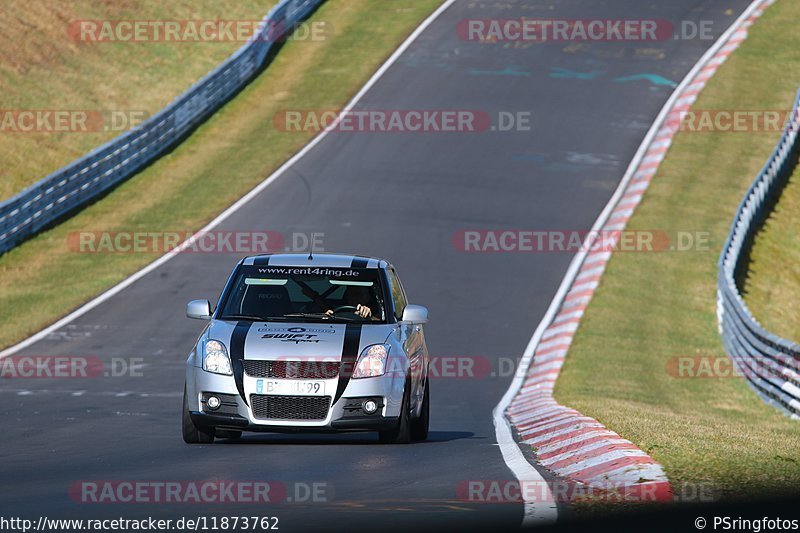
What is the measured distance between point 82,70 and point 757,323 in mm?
23213

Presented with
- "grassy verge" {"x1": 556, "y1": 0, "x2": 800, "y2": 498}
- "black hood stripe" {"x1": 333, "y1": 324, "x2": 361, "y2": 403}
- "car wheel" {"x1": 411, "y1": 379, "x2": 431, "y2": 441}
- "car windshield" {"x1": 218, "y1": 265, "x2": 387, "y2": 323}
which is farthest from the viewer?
"car wheel" {"x1": 411, "y1": 379, "x2": 431, "y2": 441}

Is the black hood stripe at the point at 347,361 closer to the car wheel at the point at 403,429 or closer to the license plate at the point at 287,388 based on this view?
the license plate at the point at 287,388

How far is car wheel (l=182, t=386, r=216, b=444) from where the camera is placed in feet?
40.2

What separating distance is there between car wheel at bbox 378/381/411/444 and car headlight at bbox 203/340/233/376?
4.99ft

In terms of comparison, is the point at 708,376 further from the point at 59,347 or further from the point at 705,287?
the point at 59,347

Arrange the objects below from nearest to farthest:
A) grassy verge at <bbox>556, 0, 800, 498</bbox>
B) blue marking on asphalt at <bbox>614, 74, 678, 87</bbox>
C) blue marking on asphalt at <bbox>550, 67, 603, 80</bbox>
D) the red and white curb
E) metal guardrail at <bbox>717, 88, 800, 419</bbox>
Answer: the red and white curb < grassy verge at <bbox>556, 0, 800, 498</bbox> < metal guardrail at <bbox>717, 88, 800, 419</bbox> < blue marking on asphalt at <bbox>614, 74, 678, 87</bbox> < blue marking on asphalt at <bbox>550, 67, 603, 80</bbox>

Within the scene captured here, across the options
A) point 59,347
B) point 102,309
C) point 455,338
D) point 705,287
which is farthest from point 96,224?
point 705,287

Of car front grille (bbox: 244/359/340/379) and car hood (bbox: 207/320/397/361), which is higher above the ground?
car hood (bbox: 207/320/397/361)

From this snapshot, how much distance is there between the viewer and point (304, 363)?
→ 11.9 metres

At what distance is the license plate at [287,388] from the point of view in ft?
38.8

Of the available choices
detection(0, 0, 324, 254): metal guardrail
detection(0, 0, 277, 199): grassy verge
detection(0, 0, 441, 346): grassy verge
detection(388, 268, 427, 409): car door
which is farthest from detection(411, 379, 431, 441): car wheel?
detection(0, 0, 277, 199): grassy verge

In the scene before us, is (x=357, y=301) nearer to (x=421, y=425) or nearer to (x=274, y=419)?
(x=421, y=425)

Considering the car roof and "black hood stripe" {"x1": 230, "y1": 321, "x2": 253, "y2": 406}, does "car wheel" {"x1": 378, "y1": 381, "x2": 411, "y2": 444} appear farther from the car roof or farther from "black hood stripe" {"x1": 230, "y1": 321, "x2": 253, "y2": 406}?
the car roof

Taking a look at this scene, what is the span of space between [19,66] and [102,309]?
633 inches
